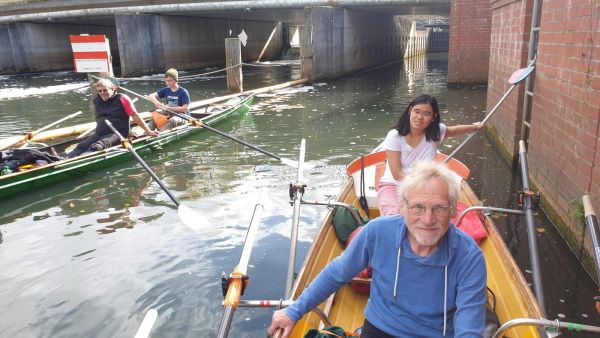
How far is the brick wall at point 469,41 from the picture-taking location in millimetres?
17578

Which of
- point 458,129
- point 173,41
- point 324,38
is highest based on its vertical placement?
point 173,41

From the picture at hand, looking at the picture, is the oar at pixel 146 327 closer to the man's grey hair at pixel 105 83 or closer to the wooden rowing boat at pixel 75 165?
the wooden rowing boat at pixel 75 165

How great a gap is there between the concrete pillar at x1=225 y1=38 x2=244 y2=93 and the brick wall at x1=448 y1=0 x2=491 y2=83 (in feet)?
26.1

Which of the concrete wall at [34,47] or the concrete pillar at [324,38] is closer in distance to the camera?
the concrete pillar at [324,38]

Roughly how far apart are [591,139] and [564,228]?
1.13 meters

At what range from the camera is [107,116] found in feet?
27.4

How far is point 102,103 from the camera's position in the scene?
8281 mm

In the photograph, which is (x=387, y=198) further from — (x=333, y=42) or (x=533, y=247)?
(x=333, y=42)

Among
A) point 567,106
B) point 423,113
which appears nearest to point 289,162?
point 567,106

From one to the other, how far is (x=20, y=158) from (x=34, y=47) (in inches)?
1066

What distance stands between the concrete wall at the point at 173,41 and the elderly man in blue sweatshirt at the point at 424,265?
2654 cm

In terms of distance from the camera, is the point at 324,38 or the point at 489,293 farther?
the point at 324,38

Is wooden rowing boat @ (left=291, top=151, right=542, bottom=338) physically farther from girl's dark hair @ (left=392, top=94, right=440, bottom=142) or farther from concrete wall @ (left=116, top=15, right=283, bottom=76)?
concrete wall @ (left=116, top=15, right=283, bottom=76)

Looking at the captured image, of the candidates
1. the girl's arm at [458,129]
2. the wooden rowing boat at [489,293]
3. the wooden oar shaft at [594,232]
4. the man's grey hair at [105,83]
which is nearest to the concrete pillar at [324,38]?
the man's grey hair at [105,83]
